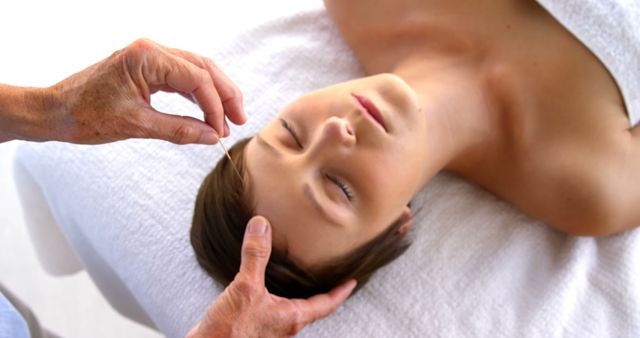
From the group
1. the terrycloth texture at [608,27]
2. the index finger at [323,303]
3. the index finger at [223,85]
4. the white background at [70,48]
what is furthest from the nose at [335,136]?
the white background at [70,48]

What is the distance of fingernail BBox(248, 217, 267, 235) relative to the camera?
2.92ft

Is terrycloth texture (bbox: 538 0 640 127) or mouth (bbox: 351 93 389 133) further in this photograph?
terrycloth texture (bbox: 538 0 640 127)

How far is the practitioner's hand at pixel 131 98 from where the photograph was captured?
2.77 feet

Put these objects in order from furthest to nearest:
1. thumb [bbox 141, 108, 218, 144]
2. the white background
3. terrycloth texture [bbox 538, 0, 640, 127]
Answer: the white background
terrycloth texture [bbox 538, 0, 640, 127]
thumb [bbox 141, 108, 218, 144]

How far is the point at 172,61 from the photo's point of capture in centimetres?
85

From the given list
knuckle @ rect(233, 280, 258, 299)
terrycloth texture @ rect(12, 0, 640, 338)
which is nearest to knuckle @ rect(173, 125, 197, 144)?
knuckle @ rect(233, 280, 258, 299)

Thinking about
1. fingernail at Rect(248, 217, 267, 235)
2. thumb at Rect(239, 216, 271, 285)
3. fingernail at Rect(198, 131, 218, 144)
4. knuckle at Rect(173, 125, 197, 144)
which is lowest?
thumb at Rect(239, 216, 271, 285)

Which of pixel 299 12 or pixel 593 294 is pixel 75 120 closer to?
pixel 299 12

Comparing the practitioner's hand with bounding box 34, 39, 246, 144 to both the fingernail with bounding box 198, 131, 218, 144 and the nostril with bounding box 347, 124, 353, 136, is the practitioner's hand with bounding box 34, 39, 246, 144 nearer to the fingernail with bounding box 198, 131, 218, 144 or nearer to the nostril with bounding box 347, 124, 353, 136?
the fingernail with bounding box 198, 131, 218, 144

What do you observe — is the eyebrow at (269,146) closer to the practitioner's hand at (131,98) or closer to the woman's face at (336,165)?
the woman's face at (336,165)

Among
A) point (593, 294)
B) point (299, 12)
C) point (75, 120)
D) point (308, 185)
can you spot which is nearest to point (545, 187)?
point (593, 294)

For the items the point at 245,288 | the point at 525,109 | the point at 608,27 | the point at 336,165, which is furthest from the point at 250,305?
the point at 608,27

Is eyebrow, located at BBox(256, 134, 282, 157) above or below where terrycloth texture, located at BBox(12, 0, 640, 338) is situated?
above

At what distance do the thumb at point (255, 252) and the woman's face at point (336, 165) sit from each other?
0.22ft
